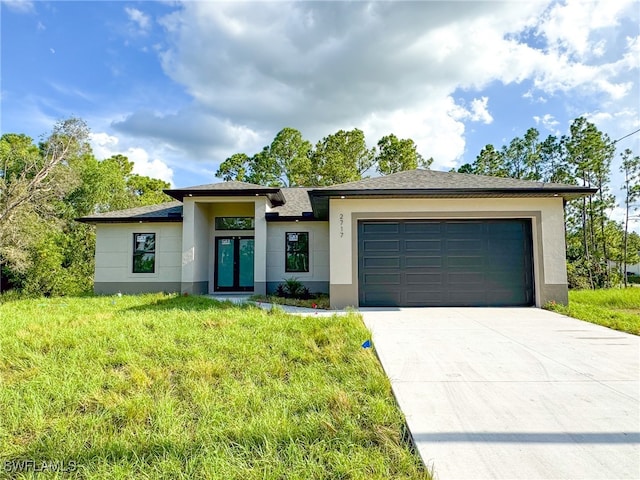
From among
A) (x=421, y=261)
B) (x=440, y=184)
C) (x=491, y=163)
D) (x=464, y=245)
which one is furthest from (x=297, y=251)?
(x=491, y=163)

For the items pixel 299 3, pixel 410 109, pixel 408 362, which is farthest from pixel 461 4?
pixel 408 362

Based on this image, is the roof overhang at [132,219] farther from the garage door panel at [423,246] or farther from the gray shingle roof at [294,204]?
the garage door panel at [423,246]

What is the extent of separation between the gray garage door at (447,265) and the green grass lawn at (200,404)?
364cm

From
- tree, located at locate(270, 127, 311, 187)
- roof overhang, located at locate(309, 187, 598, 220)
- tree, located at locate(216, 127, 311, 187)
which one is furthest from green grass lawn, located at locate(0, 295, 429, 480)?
tree, located at locate(270, 127, 311, 187)

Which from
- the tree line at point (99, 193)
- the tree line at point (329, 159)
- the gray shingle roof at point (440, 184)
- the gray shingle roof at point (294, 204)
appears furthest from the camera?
the tree line at point (329, 159)

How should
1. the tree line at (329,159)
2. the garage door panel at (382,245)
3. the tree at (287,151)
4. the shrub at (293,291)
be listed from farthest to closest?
the tree at (287,151) < the tree line at (329,159) < the shrub at (293,291) < the garage door panel at (382,245)

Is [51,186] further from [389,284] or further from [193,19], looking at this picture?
[389,284]

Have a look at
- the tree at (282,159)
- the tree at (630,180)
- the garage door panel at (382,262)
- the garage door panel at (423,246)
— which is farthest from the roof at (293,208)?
the tree at (630,180)

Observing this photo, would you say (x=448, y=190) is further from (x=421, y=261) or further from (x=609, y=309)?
(x=609, y=309)

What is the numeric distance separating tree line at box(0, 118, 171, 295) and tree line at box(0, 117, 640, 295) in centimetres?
4

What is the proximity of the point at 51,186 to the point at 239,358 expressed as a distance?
58.0ft

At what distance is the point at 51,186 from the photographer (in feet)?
54.4

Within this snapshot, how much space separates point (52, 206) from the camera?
55.2 ft

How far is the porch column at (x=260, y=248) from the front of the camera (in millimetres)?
11886
